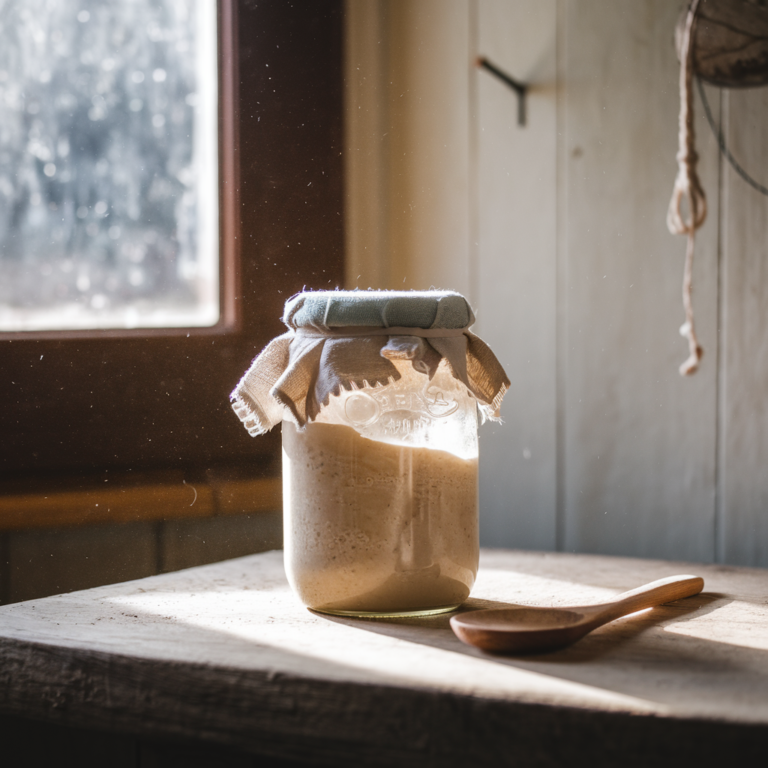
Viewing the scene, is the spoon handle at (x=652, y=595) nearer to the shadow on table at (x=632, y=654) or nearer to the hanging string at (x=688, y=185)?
the shadow on table at (x=632, y=654)

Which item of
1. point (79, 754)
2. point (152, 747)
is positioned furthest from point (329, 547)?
point (79, 754)

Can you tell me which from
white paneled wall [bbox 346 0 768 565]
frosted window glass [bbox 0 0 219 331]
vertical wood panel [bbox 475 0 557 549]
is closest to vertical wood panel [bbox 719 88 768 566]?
white paneled wall [bbox 346 0 768 565]

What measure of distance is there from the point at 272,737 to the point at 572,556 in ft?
1.68

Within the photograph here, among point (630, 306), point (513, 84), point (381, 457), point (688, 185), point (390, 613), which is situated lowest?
point (390, 613)

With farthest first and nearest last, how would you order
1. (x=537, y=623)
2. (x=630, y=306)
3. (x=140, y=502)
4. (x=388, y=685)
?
(x=630, y=306)
(x=140, y=502)
(x=537, y=623)
(x=388, y=685)

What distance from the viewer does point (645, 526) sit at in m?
1.12

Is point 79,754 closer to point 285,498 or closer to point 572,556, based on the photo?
point 285,498

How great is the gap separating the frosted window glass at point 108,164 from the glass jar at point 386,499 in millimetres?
378

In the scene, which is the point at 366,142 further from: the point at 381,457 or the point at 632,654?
the point at 632,654

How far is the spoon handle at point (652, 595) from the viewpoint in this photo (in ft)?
2.22

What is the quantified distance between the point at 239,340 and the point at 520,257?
377 millimetres

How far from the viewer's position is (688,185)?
103cm

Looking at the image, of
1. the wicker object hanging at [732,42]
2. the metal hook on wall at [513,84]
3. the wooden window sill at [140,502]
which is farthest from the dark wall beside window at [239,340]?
the wicker object hanging at [732,42]

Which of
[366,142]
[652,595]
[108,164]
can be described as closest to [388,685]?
[652,595]
